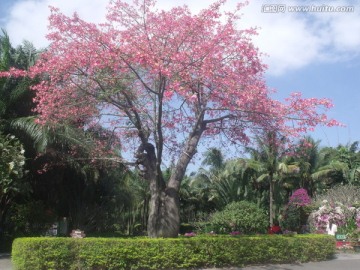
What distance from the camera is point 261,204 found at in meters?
32.8

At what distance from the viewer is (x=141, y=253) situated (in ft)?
36.4

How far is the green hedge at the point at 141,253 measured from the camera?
10.6 meters

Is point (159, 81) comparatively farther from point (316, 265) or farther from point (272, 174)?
point (272, 174)

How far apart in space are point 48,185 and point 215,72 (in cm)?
1017

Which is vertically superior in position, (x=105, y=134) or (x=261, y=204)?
(x=105, y=134)

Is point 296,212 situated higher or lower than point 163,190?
lower

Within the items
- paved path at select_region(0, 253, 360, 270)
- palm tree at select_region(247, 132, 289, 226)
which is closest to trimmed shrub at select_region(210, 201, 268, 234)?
paved path at select_region(0, 253, 360, 270)

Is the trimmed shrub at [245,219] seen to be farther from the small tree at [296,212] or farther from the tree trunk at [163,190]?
the small tree at [296,212]

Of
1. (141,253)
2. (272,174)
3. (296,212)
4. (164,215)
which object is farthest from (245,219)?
(272,174)

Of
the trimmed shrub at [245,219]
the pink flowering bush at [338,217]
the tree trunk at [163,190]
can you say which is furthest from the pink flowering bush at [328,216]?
Result: the tree trunk at [163,190]

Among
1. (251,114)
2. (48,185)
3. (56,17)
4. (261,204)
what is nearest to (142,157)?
(251,114)

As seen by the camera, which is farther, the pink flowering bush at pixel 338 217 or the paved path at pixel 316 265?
the pink flowering bush at pixel 338 217

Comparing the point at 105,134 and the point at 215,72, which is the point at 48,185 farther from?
the point at 215,72

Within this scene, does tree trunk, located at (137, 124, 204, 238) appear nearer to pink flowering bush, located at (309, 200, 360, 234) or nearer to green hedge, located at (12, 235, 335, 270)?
green hedge, located at (12, 235, 335, 270)
